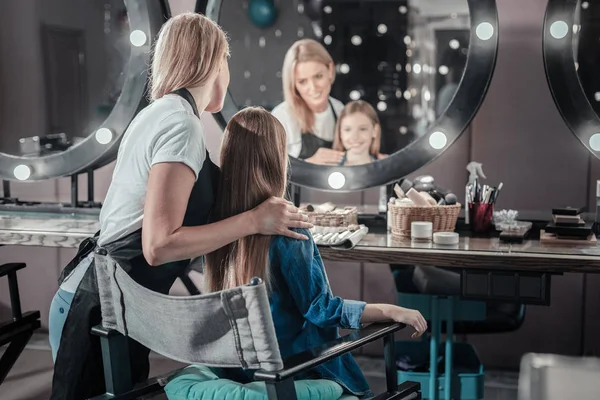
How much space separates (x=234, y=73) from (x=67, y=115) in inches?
27.0

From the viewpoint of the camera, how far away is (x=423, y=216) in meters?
2.40

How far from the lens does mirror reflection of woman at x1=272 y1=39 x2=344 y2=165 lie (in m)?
2.69

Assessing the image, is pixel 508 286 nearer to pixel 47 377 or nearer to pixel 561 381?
pixel 561 381

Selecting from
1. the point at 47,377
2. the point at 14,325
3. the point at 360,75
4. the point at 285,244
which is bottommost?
the point at 47,377

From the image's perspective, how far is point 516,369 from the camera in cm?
304

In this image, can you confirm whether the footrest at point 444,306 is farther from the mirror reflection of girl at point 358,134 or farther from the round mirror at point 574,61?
the round mirror at point 574,61

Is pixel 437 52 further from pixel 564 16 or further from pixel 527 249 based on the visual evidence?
pixel 527 249

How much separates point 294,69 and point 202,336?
4.88 ft

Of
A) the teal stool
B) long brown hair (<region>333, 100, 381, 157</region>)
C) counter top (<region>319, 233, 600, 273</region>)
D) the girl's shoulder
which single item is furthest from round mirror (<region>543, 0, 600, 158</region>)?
the girl's shoulder

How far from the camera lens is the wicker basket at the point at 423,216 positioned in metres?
2.40

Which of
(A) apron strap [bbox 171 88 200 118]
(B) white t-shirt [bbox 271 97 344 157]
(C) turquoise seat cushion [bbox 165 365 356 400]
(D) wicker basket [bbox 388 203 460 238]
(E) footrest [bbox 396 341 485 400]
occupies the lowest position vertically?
(E) footrest [bbox 396 341 485 400]

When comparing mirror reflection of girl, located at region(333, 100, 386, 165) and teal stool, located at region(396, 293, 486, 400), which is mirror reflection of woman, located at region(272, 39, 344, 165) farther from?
teal stool, located at region(396, 293, 486, 400)

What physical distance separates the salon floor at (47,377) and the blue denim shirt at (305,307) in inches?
50.1

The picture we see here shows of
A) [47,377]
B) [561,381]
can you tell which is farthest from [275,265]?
[47,377]
